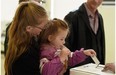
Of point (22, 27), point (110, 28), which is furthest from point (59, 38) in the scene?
point (110, 28)

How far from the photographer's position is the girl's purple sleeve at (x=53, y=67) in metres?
1.04

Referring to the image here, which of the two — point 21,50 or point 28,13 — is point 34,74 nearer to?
point 21,50

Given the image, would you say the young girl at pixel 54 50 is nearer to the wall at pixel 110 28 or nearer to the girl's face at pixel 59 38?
the girl's face at pixel 59 38

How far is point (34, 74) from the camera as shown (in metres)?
1.03

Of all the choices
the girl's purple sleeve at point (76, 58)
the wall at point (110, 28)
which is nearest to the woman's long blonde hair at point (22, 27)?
the girl's purple sleeve at point (76, 58)

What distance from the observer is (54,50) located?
113 cm

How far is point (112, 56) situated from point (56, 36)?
2173mm

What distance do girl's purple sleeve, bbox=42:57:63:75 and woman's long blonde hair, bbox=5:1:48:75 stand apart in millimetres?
131

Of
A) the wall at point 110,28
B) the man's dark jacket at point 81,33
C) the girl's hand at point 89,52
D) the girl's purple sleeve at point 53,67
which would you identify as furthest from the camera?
the wall at point 110,28

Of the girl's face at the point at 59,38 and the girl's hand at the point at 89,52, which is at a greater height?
the girl's face at the point at 59,38

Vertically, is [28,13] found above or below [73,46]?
above

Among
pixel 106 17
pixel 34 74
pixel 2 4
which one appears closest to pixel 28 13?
pixel 34 74

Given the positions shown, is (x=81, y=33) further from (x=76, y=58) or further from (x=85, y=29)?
(x=76, y=58)

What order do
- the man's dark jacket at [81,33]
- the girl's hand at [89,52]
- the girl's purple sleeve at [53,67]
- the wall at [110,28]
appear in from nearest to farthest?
the girl's purple sleeve at [53,67], the girl's hand at [89,52], the man's dark jacket at [81,33], the wall at [110,28]
